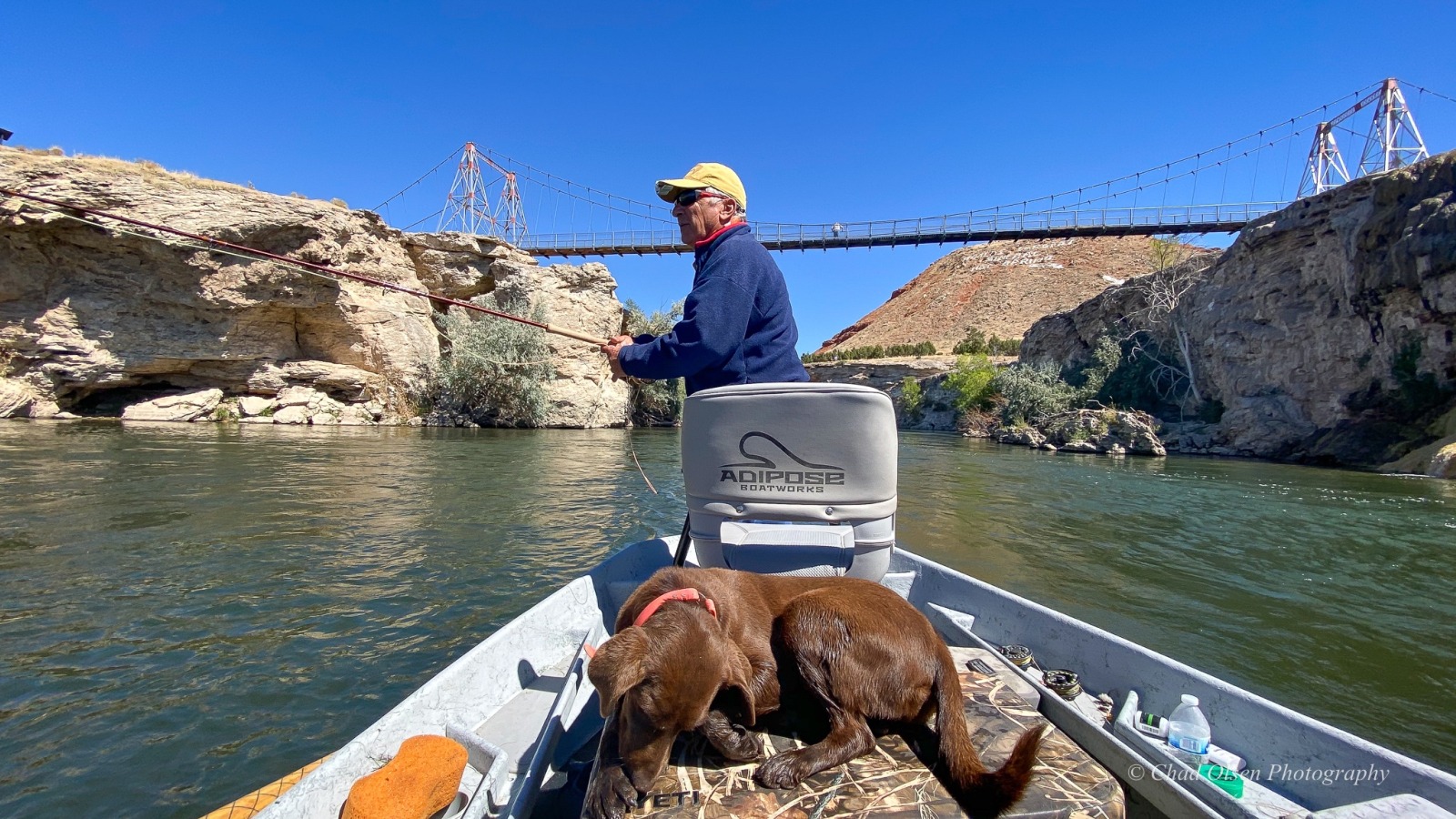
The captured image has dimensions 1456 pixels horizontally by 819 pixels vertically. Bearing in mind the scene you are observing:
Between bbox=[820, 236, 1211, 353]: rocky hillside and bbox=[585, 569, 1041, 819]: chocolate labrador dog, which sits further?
bbox=[820, 236, 1211, 353]: rocky hillside

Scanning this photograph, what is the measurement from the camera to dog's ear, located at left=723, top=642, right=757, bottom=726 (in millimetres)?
1813

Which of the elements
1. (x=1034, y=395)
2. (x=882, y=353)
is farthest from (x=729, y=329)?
(x=882, y=353)

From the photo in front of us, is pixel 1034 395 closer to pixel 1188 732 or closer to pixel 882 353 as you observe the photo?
pixel 1188 732

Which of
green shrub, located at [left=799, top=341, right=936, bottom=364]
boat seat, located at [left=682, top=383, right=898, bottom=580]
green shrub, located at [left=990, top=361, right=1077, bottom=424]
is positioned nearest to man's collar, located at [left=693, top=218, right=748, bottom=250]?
boat seat, located at [left=682, top=383, right=898, bottom=580]

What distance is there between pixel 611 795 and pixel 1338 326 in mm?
33643

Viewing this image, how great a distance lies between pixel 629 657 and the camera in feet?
4.99

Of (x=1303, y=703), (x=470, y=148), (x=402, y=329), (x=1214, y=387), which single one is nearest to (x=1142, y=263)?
(x=1214, y=387)

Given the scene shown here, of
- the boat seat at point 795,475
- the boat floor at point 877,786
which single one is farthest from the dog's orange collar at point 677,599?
the boat seat at point 795,475

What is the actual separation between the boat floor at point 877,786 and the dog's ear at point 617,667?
337 millimetres

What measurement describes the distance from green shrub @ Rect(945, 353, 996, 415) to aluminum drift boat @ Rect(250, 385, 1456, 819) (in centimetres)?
4336

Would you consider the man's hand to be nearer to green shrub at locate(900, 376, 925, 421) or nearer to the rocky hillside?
green shrub at locate(900, 376, 925, 421)

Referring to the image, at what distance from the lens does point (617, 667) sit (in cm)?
149

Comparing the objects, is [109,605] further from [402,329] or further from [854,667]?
[402,329]

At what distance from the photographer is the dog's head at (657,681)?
1.51m
